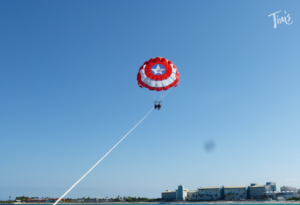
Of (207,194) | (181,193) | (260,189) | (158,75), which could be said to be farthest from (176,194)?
(158,75)

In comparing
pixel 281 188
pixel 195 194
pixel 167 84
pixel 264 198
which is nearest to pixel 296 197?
pixel 264 198

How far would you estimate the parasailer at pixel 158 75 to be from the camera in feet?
104

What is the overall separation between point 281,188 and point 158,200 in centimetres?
7900

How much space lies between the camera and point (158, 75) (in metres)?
32.2

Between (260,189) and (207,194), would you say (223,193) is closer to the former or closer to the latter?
(207,194)

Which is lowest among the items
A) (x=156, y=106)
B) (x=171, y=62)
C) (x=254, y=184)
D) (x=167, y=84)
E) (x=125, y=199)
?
(x=125, y=199)

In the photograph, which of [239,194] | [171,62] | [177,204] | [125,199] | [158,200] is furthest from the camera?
[125,199]

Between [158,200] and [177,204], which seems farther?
[158,200]

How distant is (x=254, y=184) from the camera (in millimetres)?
161375

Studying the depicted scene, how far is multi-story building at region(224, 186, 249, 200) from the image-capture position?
153 meters

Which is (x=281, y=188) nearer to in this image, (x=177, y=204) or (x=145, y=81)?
(x=177, y=204)

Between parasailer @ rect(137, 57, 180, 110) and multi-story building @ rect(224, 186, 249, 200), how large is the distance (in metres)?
141

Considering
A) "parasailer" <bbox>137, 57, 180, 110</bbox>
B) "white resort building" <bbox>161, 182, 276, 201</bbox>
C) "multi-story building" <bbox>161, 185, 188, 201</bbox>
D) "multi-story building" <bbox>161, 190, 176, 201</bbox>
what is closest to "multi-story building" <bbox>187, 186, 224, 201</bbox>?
"white resort building" <bbox>161, 182, 276, 201</bbox>

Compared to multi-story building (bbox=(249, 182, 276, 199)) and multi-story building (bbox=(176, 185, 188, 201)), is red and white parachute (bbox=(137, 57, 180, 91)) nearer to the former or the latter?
multi-story building (bbox=(176, 185, 188, 201))
